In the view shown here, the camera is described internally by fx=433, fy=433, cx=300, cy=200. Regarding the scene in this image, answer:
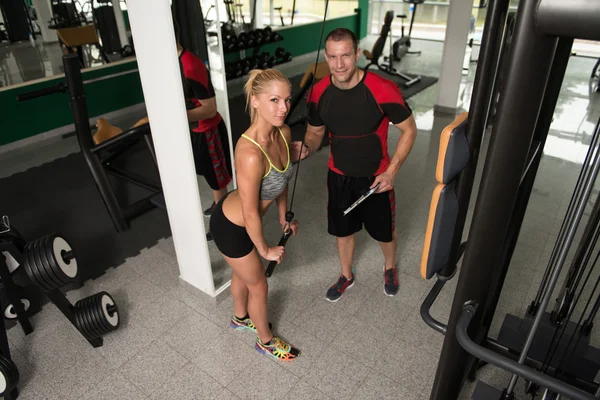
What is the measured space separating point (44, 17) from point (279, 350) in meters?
6.54

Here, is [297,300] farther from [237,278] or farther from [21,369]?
[21,369]

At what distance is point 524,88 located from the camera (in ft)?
2.84

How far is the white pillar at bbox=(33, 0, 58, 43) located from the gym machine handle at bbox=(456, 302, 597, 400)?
719cm

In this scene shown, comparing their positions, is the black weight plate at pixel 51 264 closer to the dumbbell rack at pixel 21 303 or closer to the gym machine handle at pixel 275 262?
the dumbbell rack at pixel 21 303

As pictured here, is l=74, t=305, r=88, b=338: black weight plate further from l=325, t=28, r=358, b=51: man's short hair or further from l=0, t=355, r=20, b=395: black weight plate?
l=325, t=28, r=358, b=51: man's short hair

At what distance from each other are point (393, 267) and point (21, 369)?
2.02m

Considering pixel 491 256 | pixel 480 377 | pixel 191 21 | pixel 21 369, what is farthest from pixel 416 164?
pixel 21 369

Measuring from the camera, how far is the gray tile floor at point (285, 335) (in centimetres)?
202

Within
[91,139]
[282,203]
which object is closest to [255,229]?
→ [282,203]

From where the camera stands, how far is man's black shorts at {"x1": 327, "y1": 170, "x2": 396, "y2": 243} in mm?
2221

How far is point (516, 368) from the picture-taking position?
102 cm

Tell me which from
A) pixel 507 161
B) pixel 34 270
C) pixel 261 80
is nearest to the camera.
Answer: pixel 507 161

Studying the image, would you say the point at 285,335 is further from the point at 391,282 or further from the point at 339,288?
the point at 391,282

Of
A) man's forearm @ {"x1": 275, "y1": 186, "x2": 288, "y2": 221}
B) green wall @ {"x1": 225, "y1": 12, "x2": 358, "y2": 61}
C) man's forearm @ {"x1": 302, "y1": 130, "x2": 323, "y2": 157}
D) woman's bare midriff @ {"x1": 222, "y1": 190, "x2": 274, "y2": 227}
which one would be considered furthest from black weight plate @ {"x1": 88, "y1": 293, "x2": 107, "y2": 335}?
green wall @ {"x1": 225, "y1": 12, "x2": 358, "y2": 61}
